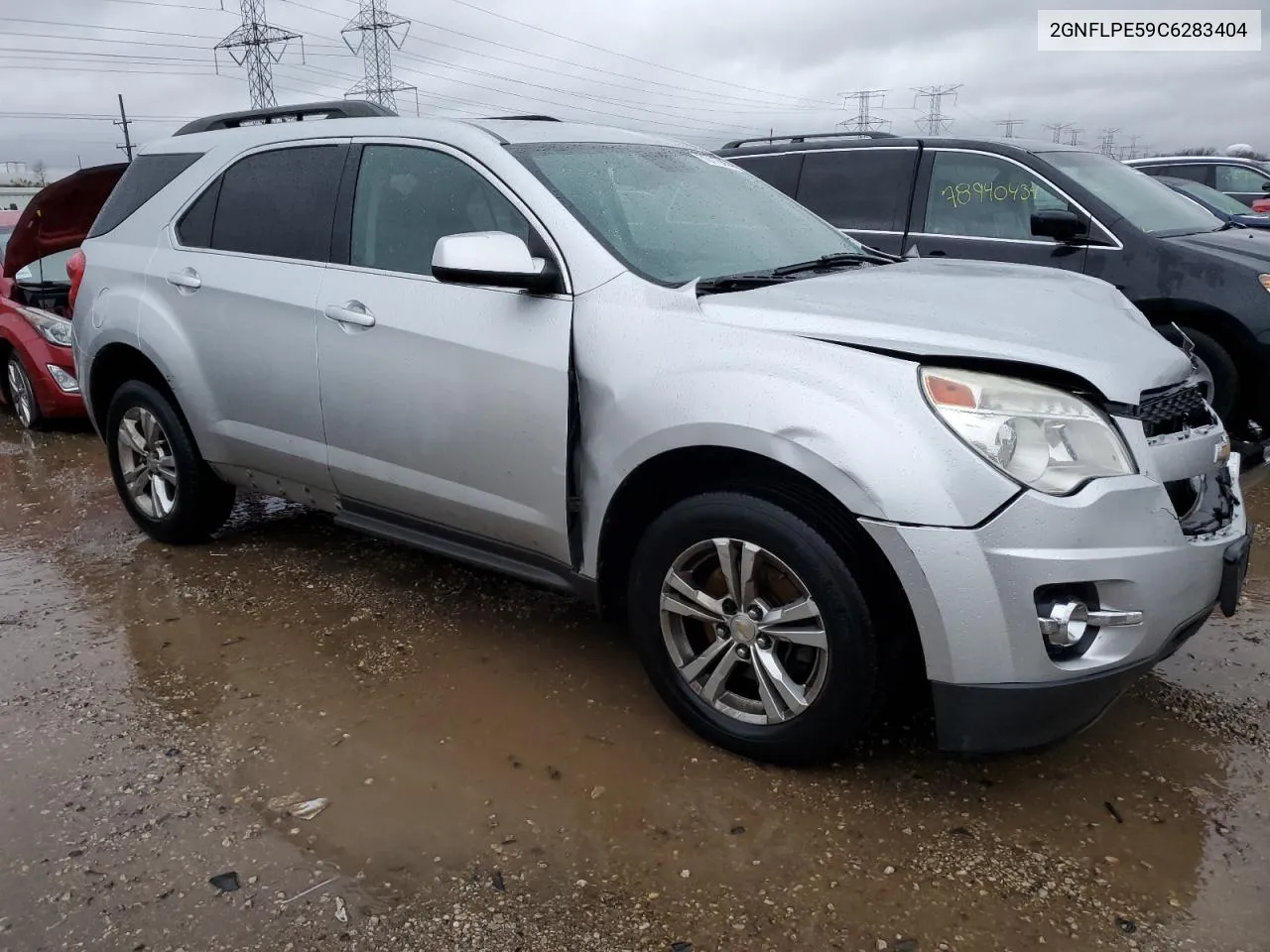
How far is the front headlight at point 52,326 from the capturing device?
7.37 metres

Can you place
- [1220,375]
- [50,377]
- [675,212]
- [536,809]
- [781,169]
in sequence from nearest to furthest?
1. [536,809]
2. [675,212]
3. [1220,375]
4. [781,169]
5. [50,377]

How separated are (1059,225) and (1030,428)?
3843mm

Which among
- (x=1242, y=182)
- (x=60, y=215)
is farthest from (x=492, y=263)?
(x=1242, y=182)

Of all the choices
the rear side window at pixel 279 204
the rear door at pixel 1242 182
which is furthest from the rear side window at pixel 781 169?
the rear door at pixel 1242 182

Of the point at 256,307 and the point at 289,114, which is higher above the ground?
the point at 289,114

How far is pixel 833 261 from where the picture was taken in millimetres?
3570

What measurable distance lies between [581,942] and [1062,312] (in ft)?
6.62

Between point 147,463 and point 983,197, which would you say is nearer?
point 147,463

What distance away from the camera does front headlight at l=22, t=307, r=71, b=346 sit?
24.2ft

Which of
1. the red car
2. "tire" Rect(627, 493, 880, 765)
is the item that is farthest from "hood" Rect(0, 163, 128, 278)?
"tire" Rect(627, 493, 880, 765)

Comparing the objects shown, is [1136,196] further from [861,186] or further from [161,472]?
[161,472]

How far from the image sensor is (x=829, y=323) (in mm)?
2631

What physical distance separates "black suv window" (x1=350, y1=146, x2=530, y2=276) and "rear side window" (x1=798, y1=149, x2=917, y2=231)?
3.76m

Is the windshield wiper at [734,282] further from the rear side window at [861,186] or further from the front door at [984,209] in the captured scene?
the rear side window at [861,186]
